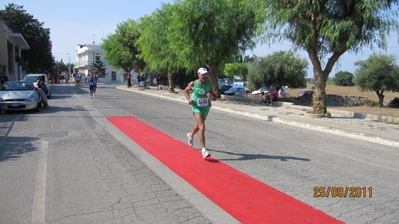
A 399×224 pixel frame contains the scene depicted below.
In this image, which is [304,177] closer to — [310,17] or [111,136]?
[111,136]

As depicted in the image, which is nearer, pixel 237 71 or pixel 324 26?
pixel 324 26

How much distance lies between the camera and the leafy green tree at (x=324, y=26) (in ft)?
43.8

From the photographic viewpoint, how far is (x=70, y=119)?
1309 cm

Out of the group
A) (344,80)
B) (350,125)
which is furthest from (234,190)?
(344,80)

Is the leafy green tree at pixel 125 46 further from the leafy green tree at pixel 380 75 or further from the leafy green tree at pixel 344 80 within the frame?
the leafy green tree at pixel 344 80

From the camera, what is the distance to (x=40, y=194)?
5.25 metres

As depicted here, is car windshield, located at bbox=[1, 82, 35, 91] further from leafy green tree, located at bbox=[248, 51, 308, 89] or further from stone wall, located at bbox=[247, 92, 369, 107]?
leafy green tree, located at bbox=[248, 51, 308, 89]

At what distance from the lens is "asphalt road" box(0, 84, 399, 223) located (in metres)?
4.61

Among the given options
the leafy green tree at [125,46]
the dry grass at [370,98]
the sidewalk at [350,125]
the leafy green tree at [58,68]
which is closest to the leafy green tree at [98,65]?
the leafy green tree at [58,68]

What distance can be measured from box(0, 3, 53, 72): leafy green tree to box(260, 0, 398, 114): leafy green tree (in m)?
44.9

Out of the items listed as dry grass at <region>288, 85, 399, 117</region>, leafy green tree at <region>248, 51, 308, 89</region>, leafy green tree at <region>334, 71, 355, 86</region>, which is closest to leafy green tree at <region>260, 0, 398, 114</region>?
dry grass at <region>288, 85, 399, 117</region>

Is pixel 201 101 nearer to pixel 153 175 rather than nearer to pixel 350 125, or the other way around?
pixel 153 175

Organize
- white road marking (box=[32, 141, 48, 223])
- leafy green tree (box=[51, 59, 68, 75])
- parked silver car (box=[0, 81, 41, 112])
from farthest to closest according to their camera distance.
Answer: leafy green tree (box=[51, 59, 68, 75]) < parked silver car (box=[0, 81, 41, 112]) < white road marking (box=[32, 141, 48, 223])

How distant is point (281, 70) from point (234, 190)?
104ft
